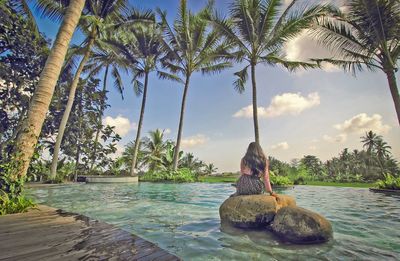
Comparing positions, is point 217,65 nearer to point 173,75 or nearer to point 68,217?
point 173,75

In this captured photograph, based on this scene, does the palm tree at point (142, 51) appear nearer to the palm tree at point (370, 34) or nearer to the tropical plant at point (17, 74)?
the tropical plant at point (17, 74)

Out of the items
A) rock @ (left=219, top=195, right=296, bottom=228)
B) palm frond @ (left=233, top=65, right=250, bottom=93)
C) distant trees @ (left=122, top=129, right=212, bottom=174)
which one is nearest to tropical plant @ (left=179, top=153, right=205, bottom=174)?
distant trees @ (left=122, top=129, right=212, bottom=174)

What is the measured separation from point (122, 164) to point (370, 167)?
48.5 metres

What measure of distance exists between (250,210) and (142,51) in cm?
2098

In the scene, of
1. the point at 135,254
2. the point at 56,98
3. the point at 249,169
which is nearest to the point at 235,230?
the point at 249,169

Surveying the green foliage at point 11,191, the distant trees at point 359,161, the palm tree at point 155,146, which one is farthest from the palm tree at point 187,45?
the distant trees at point 359,161

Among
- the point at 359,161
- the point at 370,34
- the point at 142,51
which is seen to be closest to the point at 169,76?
the point at 142,51

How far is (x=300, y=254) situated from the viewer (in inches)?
121

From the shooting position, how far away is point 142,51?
22.2m

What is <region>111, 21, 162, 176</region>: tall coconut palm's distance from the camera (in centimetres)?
2109

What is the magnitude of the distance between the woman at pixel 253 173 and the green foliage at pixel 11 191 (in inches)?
172

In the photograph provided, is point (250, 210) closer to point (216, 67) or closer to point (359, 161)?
point (216, 67)

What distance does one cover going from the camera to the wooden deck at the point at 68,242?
88.3 inches

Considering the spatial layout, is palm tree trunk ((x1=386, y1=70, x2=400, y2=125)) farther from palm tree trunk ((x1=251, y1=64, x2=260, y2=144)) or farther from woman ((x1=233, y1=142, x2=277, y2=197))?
woman ((x1=233, y1=142, x2=277, y2=197))
